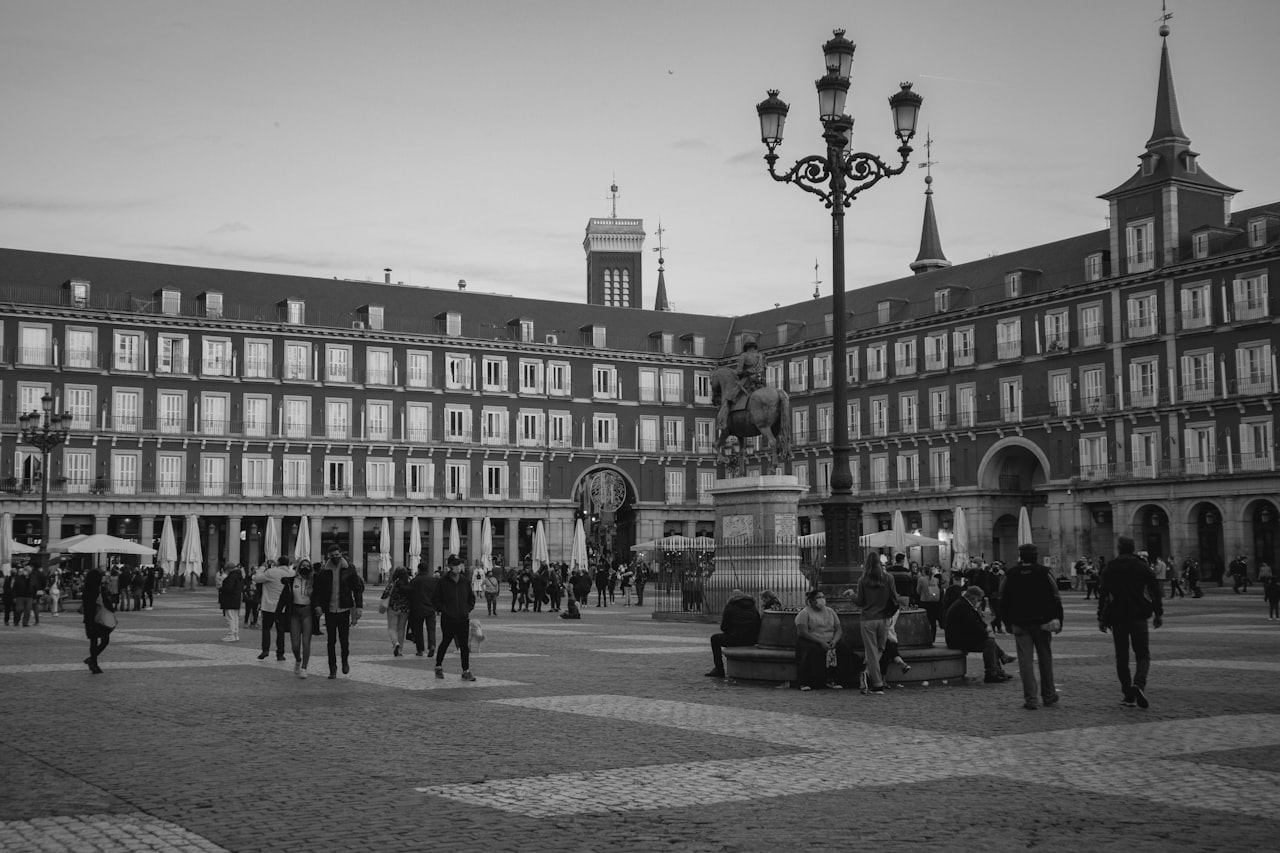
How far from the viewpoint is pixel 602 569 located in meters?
49.0

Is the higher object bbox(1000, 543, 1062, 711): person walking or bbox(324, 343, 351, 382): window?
bbox(324, 343, 351, 382): window

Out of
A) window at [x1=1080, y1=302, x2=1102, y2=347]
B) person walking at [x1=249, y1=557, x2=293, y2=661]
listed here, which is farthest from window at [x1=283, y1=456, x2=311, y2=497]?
person walking at [x1=249, y1=557, x2=293, y2=661]

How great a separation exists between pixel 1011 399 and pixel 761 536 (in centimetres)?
4384

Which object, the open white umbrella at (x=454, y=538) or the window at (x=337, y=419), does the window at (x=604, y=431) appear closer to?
the open white umbrella at (x=454, y=538)

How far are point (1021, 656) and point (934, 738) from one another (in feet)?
8.77

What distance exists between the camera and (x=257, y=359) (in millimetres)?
76625

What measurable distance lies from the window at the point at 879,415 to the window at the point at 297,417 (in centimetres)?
3194

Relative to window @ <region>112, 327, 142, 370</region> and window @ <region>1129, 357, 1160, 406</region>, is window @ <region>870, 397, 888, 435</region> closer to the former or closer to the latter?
window @ <region>1129, 357, 1160, 406</region>

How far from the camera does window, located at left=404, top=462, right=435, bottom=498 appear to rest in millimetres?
80188

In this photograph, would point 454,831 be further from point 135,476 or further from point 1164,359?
point 135,476

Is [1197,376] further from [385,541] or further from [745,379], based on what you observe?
[385,541]

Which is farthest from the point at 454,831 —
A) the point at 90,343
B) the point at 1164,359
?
the point at 90,343

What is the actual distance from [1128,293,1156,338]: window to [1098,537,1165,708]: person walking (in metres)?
53.0

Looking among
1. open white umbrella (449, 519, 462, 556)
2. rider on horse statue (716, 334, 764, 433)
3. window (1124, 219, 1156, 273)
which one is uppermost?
window (1124, 219, 1156, 273)
